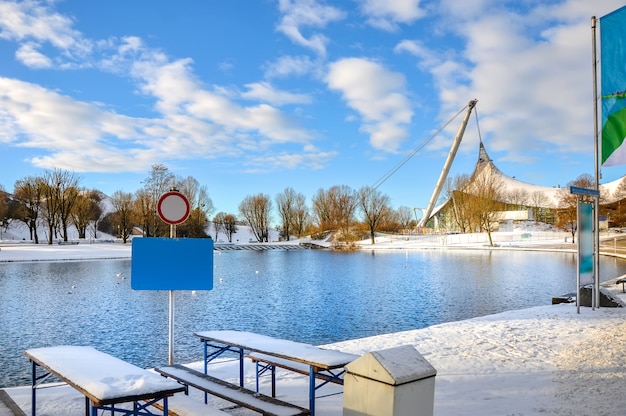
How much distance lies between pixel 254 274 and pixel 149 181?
3910cm

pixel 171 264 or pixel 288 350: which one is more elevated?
pixel 171 264

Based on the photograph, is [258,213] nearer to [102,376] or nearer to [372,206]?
[372,206]

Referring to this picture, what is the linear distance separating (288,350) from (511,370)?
360 cm

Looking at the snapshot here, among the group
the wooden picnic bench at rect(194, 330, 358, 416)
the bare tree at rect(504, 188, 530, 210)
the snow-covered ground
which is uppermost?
the bare tree at rect(504, 188, 530, 210)

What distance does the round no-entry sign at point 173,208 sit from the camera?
246 inches

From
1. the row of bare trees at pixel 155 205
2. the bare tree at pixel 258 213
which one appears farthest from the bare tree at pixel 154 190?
the bare tree at pixel 258 213

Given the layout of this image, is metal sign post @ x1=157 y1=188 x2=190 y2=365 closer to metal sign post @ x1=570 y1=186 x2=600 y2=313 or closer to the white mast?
metal sign post @ x1=570 y1=186 x2=600 y2=313

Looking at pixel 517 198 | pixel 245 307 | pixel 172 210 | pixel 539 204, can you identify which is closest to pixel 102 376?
pixel 172 210

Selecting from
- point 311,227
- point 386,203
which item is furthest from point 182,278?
point 311,227

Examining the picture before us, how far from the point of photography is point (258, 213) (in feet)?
310

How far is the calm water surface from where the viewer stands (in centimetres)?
1211

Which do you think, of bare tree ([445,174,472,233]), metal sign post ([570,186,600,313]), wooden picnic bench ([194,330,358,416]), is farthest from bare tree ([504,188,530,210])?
wooden picnic bench ([194,330,358,416])

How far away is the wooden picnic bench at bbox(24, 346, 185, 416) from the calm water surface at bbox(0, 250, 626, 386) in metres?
5.19

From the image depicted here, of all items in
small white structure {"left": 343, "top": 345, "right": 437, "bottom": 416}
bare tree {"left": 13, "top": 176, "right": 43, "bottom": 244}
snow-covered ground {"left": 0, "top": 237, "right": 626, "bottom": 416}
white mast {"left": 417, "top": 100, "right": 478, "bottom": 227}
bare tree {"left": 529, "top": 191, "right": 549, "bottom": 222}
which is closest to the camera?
small white structure {"left": 343, "top": 345, "right": 437, "bottom": 416}
